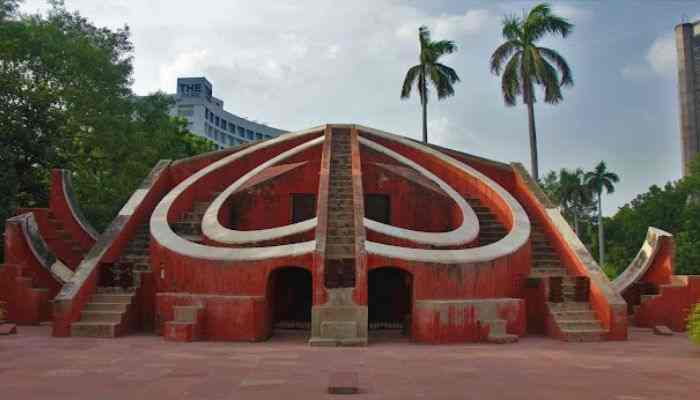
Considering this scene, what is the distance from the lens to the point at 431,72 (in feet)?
85.4

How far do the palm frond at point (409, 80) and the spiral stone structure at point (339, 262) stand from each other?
13.1 metres

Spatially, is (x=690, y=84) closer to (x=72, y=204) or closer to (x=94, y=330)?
(x=72, y=204)

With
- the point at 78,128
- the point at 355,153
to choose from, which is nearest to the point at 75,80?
the point at 78,128

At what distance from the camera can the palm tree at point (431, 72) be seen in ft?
85.2

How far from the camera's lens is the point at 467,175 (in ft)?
43.2

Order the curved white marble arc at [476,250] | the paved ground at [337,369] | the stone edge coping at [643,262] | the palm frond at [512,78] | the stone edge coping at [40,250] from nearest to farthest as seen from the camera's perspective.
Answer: the paved ground at [337,369] → the curved white marble arc at [476,250] → the stone edge coping at [40,250] → the stone edge coping at [643,262] → the palm frond at [512,78]

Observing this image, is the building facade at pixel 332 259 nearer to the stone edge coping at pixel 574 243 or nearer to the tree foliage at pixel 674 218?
the stone edge coping at pixel 574 243

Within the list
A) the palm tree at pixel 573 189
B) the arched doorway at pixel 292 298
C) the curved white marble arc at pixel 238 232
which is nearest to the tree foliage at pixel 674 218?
the palm tree at pixel 573 189

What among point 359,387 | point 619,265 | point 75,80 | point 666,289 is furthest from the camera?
point 619,265

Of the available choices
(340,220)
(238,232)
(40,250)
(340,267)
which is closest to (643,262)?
(340,220)

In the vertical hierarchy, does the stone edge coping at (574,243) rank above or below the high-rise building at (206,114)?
below

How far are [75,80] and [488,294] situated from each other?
1503 centimetres

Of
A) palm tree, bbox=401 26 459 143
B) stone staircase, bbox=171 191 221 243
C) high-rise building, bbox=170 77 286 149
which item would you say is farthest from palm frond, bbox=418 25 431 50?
high-rise building, bbox=170 77 286 149

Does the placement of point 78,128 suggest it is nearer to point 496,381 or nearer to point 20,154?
point 20,154
